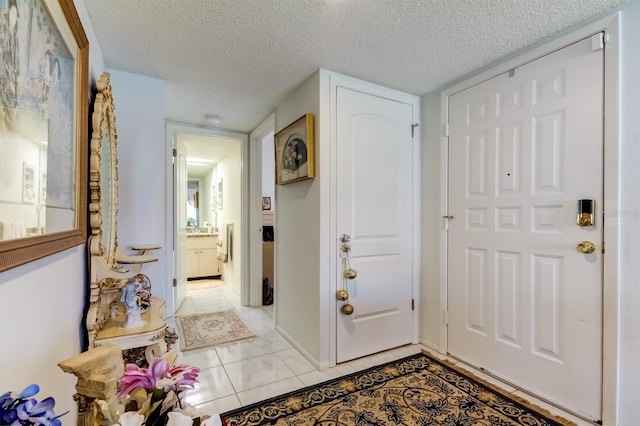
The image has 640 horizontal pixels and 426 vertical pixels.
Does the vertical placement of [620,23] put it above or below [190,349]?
above

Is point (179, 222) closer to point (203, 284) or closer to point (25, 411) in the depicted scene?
point (203, 284)

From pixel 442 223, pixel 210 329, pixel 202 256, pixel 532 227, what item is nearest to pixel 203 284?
pixel 202 256

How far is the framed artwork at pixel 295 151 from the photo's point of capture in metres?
2.24

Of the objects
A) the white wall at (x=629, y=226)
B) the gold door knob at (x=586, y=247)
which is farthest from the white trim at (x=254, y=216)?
the white wall at (x=629, y=226)

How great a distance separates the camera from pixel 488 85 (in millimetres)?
2115

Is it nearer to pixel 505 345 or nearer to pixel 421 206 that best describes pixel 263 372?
pixel 505 345

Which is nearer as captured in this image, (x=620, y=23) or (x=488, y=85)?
(x=620, y=23)

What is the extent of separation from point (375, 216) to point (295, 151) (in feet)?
2.79

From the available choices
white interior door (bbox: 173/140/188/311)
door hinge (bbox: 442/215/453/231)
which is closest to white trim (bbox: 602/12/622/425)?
door hinge (bbox: 442/215/453/231)

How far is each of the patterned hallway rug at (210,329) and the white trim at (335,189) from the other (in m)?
1.06

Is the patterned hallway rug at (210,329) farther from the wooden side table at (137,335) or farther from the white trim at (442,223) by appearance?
the white trim at (442,223)

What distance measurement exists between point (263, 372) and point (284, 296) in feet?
2.42

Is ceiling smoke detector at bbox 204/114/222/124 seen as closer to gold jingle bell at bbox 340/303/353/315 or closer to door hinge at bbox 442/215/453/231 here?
gold jingle bell at bbox 340/303/353/315

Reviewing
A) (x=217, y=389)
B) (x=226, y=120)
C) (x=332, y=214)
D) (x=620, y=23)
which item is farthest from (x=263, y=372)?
(x=620, y=23)
